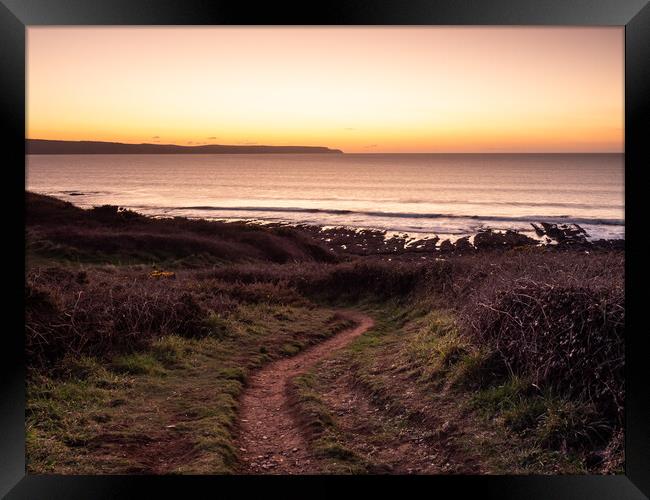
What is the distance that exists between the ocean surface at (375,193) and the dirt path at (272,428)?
109 feet

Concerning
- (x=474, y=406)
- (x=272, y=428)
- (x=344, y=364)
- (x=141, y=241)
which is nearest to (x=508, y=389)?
(x=474, y=406)

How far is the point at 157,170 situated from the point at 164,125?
91.2 meters

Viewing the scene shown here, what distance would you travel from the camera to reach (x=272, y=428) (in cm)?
884

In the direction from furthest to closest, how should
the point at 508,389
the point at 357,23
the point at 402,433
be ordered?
the point at 402,433 < the point at 508,389 < the point at 357,23

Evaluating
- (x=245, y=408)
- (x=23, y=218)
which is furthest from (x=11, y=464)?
(x=245, y=408)

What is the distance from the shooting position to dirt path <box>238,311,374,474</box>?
773 cm

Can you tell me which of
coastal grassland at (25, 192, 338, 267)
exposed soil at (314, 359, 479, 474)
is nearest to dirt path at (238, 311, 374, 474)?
exposed soil at (314, 359, 479, 474)

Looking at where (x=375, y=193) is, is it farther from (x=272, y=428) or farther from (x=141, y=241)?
(x=272, y=428)

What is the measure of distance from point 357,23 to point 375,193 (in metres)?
84.6

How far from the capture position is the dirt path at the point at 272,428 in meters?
7.73

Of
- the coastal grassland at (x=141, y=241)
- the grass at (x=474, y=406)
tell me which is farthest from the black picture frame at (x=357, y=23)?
the coastal grassland at (x=141, y=241)

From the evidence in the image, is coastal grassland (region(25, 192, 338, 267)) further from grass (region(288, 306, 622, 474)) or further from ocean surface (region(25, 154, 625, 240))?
grass (region(288, 306, 622, 474))

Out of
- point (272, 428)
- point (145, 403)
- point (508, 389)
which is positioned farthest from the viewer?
point (145, 403)

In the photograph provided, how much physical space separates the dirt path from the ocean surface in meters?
33.1
